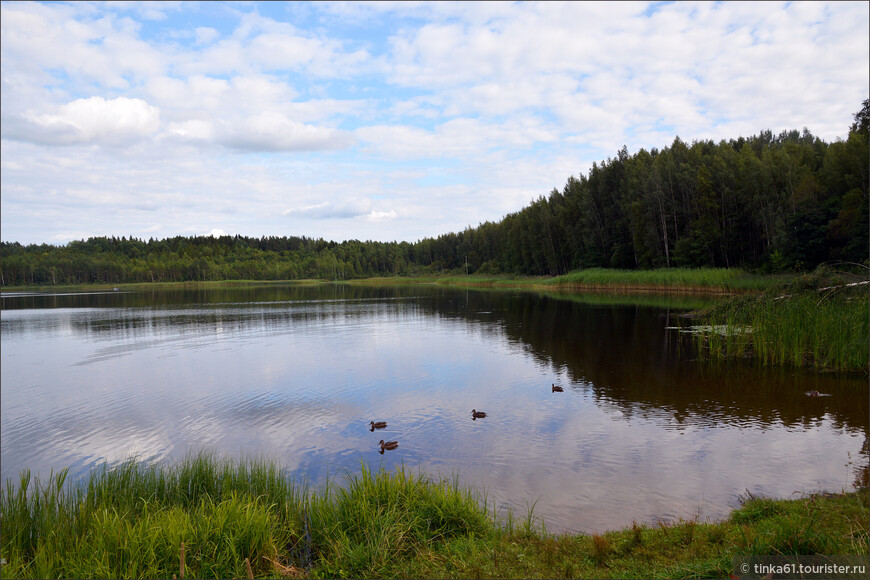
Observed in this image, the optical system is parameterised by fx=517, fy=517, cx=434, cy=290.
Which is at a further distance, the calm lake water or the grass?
the grass

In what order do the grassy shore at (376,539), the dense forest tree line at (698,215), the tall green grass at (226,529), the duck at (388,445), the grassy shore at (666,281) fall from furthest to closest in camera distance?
the dense forest tree line at (698,215) < the grassy shore at (666,281) < the duck at (388,445) < the tall green grass at (226,529) < the grassy shore at (376,539)

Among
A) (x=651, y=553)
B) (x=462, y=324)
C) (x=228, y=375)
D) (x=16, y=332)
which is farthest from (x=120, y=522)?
(x=16, y=332)

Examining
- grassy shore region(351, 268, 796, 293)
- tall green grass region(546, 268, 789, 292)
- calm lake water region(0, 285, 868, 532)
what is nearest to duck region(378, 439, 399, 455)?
calm lake water region(0, 285, 868, 532)

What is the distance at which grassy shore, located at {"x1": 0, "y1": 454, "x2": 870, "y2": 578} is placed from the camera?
17.0 ft

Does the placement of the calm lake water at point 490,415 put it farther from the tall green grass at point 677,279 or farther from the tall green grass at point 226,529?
the tall green grass at point 677,279

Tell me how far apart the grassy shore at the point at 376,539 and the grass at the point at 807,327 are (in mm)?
10510

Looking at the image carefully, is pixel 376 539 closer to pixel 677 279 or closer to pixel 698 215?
pixel 677 279

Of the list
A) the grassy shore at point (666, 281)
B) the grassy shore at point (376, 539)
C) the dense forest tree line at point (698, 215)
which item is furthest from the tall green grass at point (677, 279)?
the grassy shore at point (376, 539)

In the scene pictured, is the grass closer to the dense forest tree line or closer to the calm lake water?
the calm lake water

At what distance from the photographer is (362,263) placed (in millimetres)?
191875

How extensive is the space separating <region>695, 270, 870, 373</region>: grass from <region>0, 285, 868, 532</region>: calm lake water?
1.05 m

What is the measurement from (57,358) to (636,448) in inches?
962

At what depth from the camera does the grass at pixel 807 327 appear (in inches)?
602

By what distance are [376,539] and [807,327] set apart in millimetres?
16751
